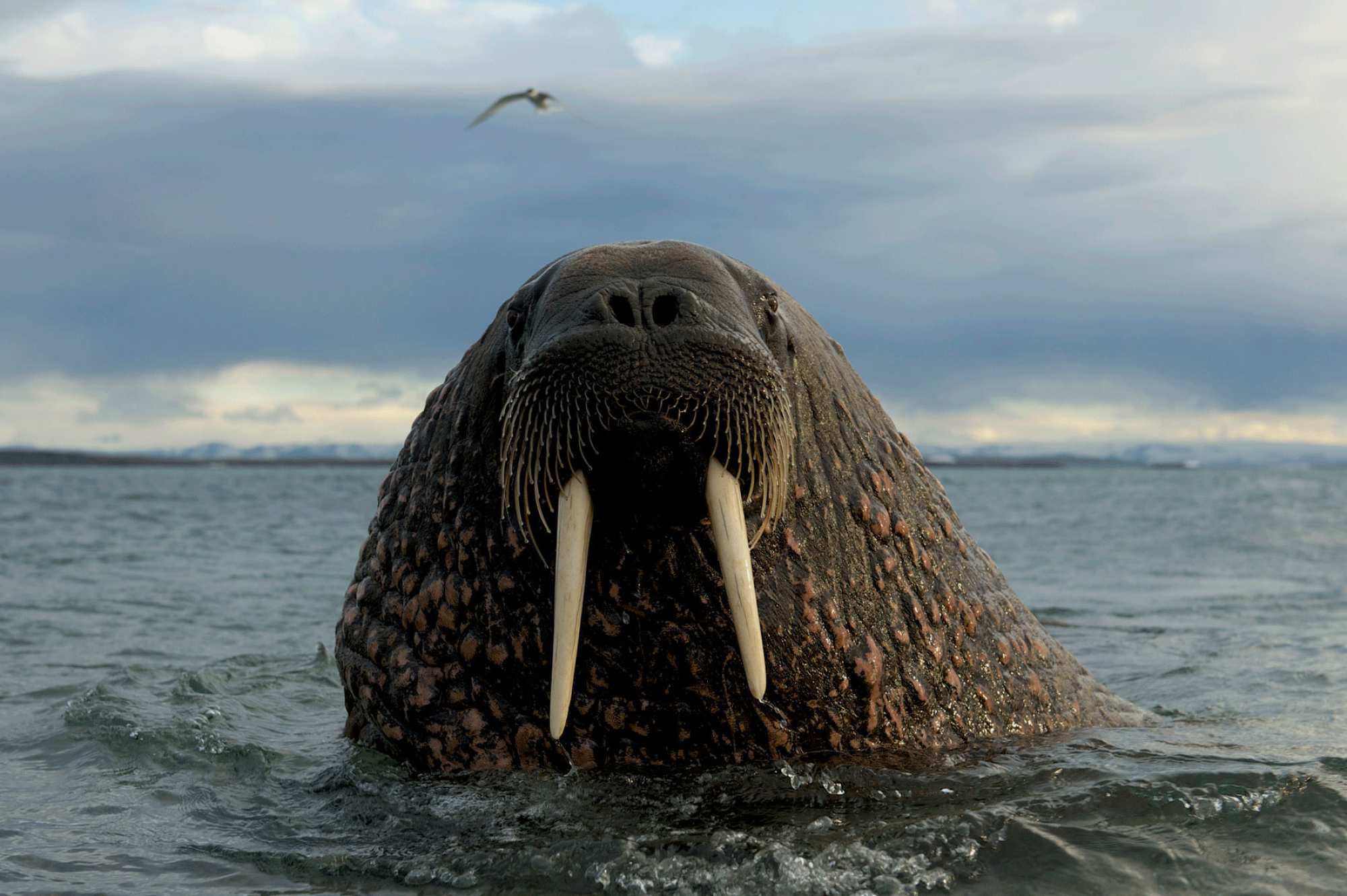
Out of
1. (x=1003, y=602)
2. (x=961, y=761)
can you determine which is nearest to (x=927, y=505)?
(x=1003, y=602)

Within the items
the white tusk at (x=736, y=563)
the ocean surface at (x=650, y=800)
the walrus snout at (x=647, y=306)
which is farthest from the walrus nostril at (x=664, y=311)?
the ocean surface at (x=650, y=800)

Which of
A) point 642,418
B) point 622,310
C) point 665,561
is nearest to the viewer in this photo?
point 642,418

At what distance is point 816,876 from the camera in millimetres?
3518

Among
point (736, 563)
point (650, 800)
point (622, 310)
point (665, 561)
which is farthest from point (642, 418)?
point (650, 800)

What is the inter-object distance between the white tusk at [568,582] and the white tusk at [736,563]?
393 millimetres

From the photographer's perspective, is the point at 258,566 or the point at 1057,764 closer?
the point at 1057,764

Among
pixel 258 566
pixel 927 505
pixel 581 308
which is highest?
pixel 581 308

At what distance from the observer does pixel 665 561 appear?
402cm

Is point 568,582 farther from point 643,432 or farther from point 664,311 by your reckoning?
point 664,311

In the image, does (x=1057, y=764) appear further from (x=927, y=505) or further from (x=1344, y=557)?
(x=1344, y=557)

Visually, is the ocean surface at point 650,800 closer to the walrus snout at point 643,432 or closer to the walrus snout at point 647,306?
the walrus snout at point 643,432

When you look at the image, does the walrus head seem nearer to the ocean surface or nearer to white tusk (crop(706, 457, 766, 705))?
white tusk (crop(706, 457, 766, 705))

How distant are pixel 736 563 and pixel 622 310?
0.82 metres

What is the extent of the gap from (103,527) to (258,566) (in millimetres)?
11778
